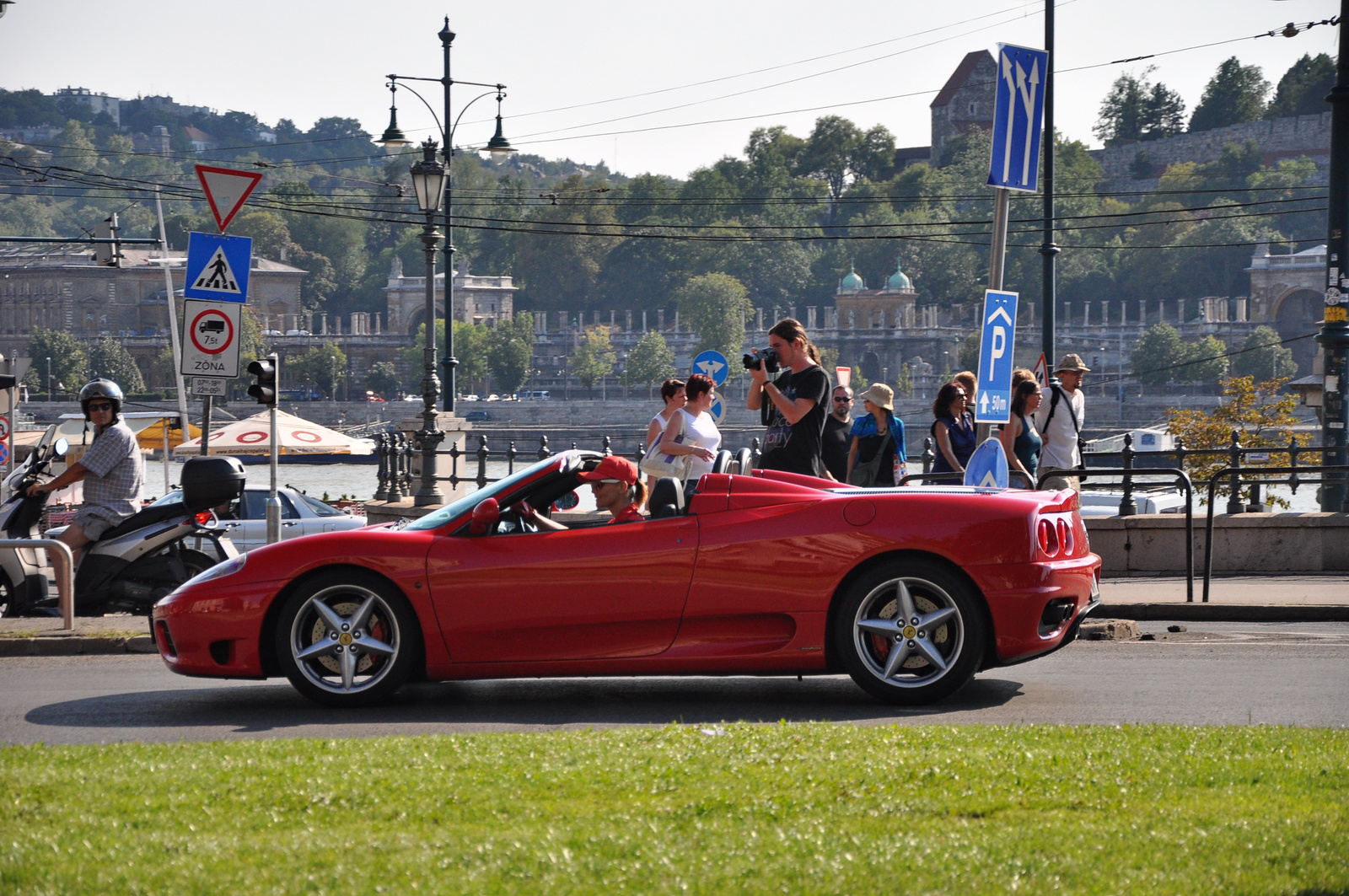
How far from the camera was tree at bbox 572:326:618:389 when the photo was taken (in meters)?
136

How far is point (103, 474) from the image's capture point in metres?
10.3

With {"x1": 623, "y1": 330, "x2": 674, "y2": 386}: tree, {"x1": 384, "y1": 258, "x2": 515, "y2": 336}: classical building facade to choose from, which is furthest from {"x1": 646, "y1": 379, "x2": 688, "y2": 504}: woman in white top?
{"x1": 384, "y1": 258, "x2": 515, "y2": 336}: classical building facade

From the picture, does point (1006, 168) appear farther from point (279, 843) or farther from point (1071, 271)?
point (1071, 271)

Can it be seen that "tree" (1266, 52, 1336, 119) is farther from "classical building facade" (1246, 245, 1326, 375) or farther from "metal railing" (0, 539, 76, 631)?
"metal railing" (0, 539, 76, 631)

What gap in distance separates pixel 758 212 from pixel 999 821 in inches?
6065

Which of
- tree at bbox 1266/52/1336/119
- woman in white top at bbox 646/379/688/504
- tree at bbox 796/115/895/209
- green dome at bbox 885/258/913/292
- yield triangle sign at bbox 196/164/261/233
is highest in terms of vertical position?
tree at bbox 1266/52/1336/119

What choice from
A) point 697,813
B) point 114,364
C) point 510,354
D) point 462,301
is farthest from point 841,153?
point 697,813

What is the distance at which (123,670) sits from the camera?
8461mm

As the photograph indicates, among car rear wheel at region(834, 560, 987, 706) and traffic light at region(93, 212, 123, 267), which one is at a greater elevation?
traffic light at region(93, 212, 123, 267)

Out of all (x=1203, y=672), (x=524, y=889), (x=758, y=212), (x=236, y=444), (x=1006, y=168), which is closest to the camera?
(x=524, y=889)

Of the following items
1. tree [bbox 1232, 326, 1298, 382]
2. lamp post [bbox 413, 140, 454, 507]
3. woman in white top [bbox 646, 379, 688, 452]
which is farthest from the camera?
tree [bbox 1232, 326, 1298, 382]

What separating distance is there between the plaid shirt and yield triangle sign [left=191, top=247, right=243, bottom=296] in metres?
1.21

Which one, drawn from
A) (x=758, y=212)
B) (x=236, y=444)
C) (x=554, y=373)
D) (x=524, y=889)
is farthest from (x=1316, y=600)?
(x=758, y=212)

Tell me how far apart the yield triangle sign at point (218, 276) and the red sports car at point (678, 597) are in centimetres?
445
